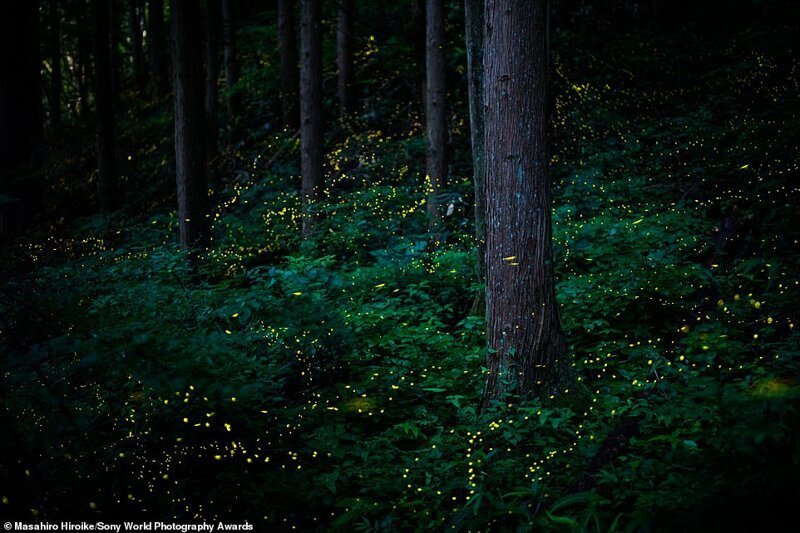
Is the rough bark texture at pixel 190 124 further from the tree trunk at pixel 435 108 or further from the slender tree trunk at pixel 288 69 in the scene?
the slender tree trunk at pixel 288 69

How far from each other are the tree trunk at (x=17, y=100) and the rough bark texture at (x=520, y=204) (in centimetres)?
1177

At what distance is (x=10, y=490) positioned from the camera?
3455 mm

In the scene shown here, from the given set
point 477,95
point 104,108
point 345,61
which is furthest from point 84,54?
point 477,95

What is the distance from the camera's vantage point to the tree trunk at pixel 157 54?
2108 centimetres

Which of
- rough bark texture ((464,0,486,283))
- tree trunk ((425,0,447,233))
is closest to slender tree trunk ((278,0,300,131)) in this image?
tree trunk ((425,0,447,233))

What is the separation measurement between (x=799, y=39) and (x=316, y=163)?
10842mm

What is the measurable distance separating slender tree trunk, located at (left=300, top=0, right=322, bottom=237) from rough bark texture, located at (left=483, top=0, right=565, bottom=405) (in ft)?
22.5

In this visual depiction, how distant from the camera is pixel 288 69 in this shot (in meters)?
16.1

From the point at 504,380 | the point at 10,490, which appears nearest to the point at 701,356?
the point at 504,380

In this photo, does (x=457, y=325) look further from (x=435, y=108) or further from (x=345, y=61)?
(x=345, y=61)

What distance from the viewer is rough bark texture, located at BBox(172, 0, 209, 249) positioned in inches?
381

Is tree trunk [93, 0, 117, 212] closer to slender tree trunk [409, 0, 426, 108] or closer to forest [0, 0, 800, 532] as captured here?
forest [0, 0, 800, 532]

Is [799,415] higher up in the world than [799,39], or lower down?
lower down

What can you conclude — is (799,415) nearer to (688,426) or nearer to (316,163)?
(688,426)
